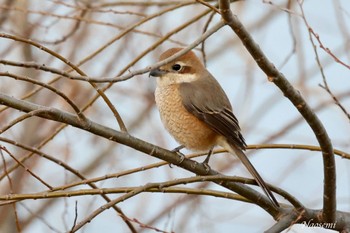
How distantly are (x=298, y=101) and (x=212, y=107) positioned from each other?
130cm

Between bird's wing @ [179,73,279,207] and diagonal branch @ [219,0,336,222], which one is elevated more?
bird's wing @ [179,73,279,207]

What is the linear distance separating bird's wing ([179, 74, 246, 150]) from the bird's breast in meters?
0.03

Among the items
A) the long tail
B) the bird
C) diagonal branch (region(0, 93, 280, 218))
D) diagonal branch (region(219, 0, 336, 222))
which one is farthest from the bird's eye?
diagonal branch (region(219, 0, 336, 222))

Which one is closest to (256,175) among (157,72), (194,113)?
(194,113)

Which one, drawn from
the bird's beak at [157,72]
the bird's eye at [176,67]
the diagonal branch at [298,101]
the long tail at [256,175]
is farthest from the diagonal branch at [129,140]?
the bird's eye at [176,67]

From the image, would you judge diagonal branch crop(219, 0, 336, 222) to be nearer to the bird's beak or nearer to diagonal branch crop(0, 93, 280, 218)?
diagonal branch crop(0, 93, 280, 218)

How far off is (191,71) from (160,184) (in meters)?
1.46

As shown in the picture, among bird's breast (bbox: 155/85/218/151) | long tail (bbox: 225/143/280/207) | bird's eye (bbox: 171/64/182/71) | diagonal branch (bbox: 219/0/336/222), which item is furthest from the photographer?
bird's eye (bbox: 171/64/182/71)

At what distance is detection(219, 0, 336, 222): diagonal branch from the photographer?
2385 mm

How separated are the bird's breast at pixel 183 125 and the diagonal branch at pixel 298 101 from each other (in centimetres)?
105

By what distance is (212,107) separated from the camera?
379cm

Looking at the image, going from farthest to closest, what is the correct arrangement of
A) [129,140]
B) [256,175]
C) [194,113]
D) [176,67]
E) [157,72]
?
[176,67]
[157,72]
[194,113]
[256,175]
[129,140]

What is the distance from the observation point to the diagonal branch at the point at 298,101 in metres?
2.38

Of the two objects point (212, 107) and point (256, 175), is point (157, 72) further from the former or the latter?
point (256, 175)
